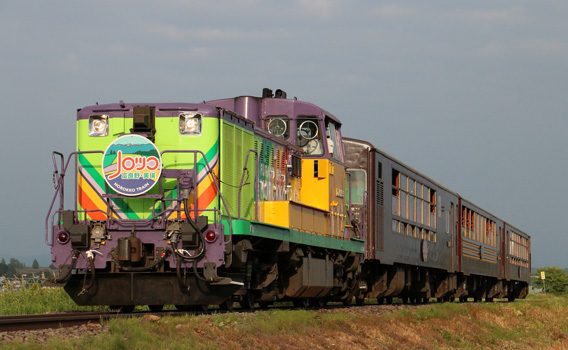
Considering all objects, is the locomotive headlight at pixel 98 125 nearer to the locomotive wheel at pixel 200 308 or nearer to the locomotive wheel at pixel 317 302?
the locomotive wheel at pixel 200 308

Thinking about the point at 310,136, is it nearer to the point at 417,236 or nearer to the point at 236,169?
the point at 236,169

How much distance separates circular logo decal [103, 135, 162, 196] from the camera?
12.1 meters

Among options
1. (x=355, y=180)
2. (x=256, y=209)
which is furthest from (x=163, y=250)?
(x=355, y=180)

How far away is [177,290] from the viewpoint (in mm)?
11969

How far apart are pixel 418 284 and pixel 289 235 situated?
11.7m

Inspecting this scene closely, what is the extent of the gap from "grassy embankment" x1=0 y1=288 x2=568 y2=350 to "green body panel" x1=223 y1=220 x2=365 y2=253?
1312 mm

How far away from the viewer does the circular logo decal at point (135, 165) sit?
12062mm

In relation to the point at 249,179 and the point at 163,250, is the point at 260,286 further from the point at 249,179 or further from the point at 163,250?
the point at 163,250

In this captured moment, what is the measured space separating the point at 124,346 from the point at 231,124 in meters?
5.68

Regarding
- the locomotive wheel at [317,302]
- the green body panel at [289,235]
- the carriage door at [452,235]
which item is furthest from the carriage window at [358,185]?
the carriage door at [452,235]

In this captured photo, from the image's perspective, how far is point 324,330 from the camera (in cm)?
1234

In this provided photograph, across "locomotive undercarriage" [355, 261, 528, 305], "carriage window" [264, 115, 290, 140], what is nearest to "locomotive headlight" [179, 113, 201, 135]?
"carriage window" [264, 115, 290, 140]

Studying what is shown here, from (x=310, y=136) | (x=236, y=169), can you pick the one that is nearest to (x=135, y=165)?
(x=236, y=169)

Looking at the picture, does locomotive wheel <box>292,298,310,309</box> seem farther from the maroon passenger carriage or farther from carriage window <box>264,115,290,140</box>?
carriage window <box>264,115,290,140</box>
